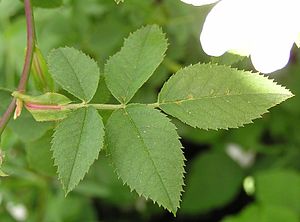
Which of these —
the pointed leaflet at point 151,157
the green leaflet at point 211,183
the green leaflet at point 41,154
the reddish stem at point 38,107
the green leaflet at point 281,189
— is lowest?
the green leaflet at point 211,183

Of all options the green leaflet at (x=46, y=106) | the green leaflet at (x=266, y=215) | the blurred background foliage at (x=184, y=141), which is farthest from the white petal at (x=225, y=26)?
the green leaflet at (x=266, y=215)

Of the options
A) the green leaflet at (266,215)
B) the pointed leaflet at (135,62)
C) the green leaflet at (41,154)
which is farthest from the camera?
the green leaflet at (266,215)

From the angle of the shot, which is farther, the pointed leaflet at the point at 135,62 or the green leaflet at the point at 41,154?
the green leaflet at the point at 41,154

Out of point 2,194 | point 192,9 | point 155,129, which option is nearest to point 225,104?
point 155,129

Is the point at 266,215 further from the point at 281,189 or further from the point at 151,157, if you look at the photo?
the point at 151,157

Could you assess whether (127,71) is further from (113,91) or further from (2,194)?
(2,194)

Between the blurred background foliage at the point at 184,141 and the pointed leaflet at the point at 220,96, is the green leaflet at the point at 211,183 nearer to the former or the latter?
the blurred background foliage at the point at 184,141
